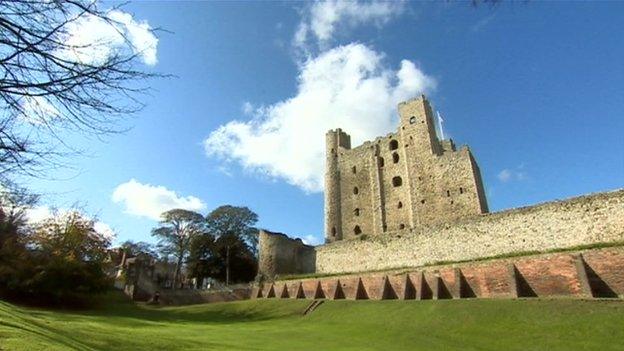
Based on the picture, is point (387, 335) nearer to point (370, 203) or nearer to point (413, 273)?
point (413, 273)

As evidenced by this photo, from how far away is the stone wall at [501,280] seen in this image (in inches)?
675

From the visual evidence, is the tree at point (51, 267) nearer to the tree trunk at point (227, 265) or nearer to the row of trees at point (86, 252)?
the row of trees at point (86, 252)

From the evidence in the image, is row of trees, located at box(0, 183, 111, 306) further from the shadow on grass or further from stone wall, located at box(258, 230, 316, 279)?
stone wall, located at box(258, 230, 316, 279)

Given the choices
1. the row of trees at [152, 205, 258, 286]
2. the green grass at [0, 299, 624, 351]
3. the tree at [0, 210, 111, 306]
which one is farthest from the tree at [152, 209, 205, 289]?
the green grass at [0, 299, 624, 351]

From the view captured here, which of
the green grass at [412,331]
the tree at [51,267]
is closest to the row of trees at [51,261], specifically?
the tree at [51,267]

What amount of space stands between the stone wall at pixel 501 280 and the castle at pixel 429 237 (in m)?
0.05

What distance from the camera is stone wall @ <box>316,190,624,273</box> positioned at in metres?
21.1

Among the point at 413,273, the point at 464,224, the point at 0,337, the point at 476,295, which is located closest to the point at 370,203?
the point at 464,224

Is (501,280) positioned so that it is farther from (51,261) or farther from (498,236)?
(51,261)

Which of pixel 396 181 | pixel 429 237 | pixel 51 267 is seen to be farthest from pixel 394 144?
pixel 51 267

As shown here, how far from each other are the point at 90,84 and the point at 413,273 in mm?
22911

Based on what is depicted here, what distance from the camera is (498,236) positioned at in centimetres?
2505

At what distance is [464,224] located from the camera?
27.1 metres

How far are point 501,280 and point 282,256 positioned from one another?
2242cm
